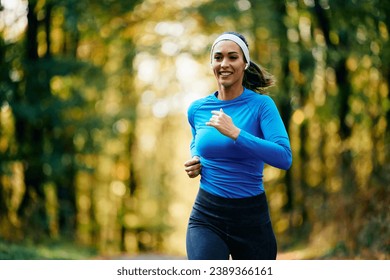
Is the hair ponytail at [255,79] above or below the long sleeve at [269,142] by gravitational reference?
above

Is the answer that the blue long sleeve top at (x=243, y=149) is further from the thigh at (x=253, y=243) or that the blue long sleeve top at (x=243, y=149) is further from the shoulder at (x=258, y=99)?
the thigh at (x=253, y=243)

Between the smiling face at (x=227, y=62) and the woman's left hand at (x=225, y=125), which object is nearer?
the woman's left hand at (x=225, y=125)

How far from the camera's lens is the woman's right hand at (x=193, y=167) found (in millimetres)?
3701

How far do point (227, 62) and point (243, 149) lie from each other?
0.54 m

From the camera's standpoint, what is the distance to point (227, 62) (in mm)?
3594

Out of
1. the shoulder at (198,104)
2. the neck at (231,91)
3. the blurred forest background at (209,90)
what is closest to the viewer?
the neck at (231,91)

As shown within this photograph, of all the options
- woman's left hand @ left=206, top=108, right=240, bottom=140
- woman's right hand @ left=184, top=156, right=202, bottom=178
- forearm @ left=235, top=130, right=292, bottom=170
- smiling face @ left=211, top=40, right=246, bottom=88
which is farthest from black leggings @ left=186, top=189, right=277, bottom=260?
smiling face @ left=211, top=40, right=246, bottom=88

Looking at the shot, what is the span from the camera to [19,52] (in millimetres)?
12984

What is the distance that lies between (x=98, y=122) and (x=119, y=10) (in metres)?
3.48

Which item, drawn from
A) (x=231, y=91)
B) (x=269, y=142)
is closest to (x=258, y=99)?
(x=231, y=91)

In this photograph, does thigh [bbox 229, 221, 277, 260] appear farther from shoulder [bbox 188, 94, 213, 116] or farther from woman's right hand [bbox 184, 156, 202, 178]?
shoulder [bbox 188, 94, 213, 116]

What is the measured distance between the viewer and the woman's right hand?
370cm

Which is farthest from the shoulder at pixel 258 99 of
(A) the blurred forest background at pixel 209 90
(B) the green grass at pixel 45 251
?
(B) the green grass at pixel 45 251

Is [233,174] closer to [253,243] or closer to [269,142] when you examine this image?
[269,142]
